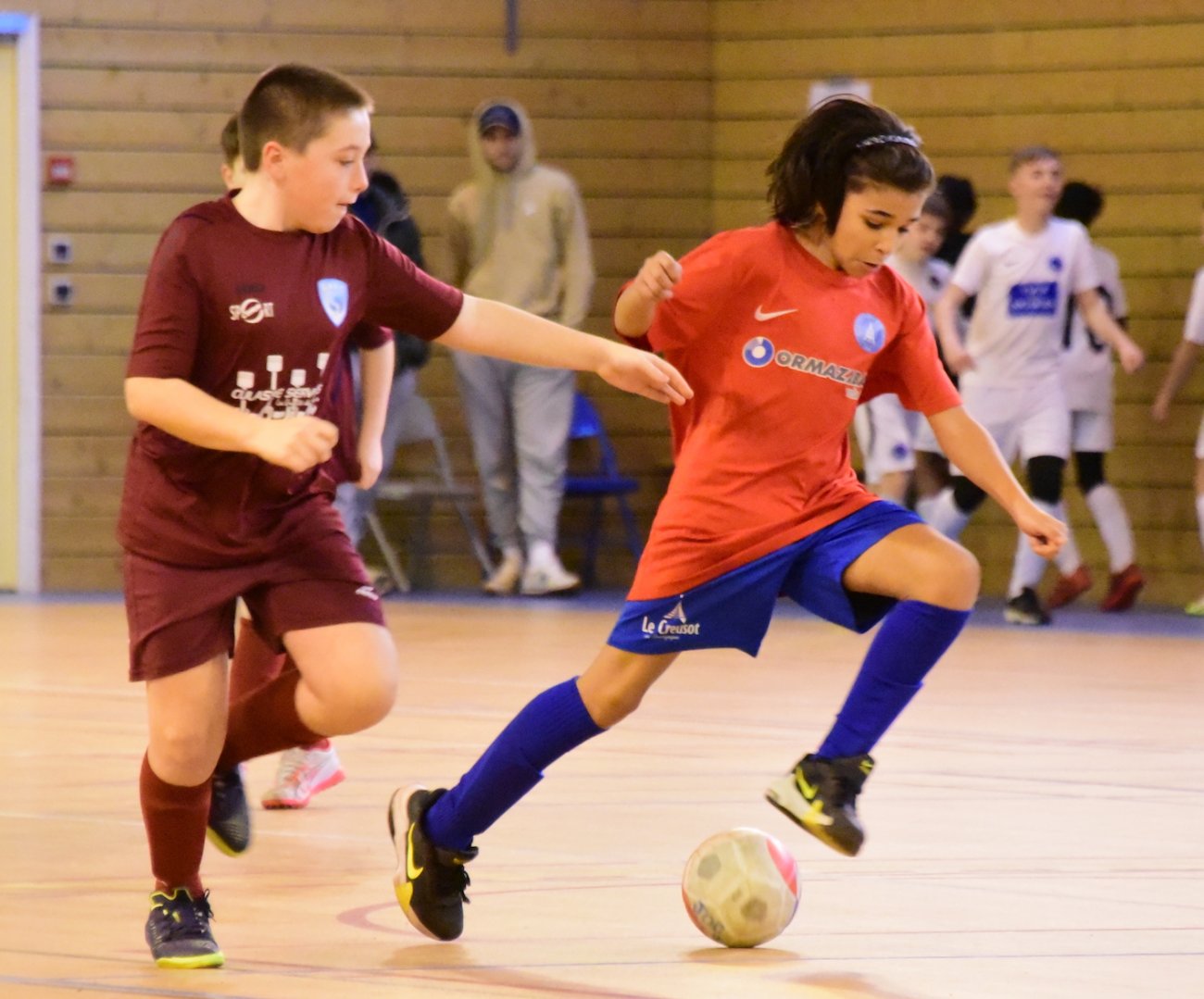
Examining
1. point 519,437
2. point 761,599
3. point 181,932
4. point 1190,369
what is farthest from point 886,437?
point 181,932

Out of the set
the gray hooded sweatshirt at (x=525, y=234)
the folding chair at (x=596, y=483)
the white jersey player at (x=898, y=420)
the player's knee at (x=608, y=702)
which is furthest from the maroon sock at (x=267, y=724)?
the folding chair at (x=596, y=483)

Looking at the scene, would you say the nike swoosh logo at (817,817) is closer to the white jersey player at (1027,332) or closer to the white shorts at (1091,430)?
the white jersey player at (1027,332)

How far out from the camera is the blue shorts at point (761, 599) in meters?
3.68

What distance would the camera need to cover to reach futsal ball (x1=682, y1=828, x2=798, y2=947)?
3424 mm

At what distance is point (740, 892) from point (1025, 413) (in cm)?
570

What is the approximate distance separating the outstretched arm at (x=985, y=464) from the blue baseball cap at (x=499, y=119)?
18.7ft

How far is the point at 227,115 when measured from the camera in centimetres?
1020

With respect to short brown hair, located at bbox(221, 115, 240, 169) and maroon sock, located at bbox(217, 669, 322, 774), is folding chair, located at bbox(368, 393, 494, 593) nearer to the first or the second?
short brown hair, located at bbox(221, 115, 240, 169)

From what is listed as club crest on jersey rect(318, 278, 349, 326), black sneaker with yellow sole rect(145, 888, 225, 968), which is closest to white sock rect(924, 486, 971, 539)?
club crest on jersey rect(318, 278, 349, 326)

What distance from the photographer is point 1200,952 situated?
10.9 ft

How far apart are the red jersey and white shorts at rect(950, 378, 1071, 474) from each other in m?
5.02

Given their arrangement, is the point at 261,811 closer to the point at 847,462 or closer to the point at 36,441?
the point at 847,462

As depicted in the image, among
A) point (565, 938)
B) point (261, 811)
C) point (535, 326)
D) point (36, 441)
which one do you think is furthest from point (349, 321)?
point (36, 441)

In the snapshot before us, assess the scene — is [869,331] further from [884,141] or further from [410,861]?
[410,861]
